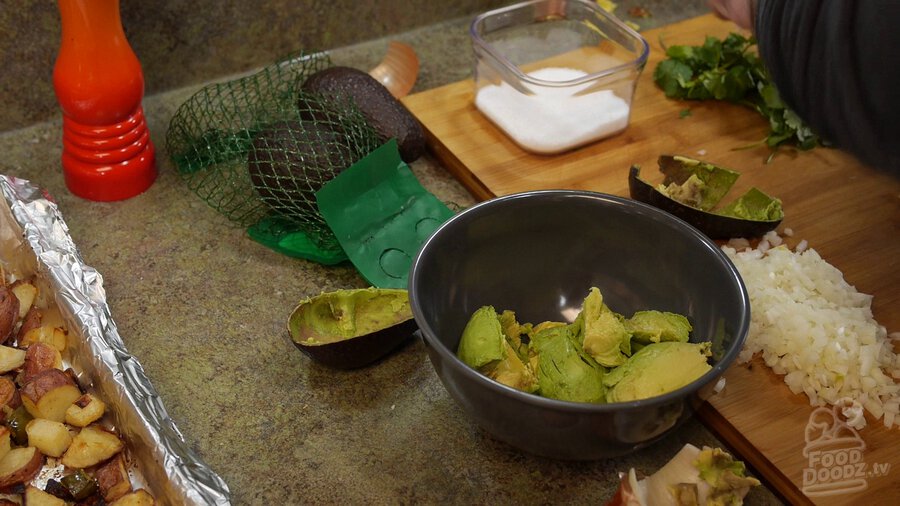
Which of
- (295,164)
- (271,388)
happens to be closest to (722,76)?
(295,164)

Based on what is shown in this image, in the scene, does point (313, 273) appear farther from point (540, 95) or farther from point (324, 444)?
point (540, 95)

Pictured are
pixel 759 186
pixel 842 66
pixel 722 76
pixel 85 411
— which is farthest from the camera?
pixel 722 76

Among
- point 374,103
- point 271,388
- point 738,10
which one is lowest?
point 271,388

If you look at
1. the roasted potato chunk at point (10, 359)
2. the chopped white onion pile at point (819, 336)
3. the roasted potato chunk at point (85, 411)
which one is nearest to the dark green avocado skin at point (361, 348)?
the roasted potato chunk at point (85, 411)

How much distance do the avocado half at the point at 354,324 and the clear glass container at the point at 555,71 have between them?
0.47 meters

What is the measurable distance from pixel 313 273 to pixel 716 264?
59cm

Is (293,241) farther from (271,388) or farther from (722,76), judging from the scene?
(722,76)

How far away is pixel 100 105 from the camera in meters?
1.26

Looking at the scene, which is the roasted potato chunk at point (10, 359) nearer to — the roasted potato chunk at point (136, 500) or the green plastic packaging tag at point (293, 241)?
the roasted potato chunk at point (136, 500)

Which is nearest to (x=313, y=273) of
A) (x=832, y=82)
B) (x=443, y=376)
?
(x=443, y=376)

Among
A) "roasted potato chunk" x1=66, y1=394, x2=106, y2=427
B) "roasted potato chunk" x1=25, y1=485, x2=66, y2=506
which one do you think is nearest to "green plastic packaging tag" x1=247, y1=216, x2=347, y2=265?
"roasted potato chunk" x1=66, y1=394, x2=106, y2=427

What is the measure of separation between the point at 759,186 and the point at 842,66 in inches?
22.2

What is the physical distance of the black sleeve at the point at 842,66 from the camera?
0.83 meters

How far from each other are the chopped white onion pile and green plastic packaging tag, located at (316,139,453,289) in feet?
1.53
